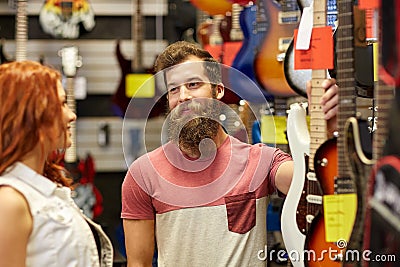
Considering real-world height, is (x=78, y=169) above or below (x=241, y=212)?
below

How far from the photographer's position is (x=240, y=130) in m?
2.23

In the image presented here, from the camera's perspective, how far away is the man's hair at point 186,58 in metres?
2.19

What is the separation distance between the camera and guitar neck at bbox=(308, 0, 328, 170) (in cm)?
203

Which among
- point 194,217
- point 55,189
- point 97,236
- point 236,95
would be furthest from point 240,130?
point 55,189

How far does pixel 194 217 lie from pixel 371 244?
814mm

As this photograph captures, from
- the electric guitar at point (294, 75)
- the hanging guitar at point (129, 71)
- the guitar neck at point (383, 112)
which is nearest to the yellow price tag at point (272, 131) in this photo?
the electric guitar at point (294, 75)

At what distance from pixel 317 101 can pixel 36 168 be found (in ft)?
2.19

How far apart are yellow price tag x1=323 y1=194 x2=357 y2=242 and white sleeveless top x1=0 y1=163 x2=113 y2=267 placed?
49 centimetres

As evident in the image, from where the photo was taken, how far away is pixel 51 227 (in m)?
1.75

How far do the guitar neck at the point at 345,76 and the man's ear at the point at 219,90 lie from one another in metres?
0.43

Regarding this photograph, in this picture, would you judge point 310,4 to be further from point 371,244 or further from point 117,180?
point 117,180

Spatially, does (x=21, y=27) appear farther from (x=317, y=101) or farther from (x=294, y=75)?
(x=317, y=101)

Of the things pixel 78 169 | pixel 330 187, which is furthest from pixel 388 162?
pixel 78 169

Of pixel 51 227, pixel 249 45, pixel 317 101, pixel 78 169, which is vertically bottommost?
pixel 78 169
